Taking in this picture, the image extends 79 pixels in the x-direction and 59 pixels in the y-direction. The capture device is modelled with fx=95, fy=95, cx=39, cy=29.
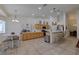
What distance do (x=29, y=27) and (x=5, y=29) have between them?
2.18 feet

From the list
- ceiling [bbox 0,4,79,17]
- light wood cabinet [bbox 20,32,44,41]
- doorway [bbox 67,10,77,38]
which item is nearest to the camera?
ceiling [bbox 0,4,79,17]

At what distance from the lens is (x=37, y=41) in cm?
287

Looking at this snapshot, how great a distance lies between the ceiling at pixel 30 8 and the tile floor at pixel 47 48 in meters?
0.81

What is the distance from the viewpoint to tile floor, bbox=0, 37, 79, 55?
2.61 m

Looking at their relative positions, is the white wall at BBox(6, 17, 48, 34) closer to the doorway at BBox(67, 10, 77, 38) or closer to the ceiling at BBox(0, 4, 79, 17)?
Result: the ceiling at BBox(0, 4, 79, 17)

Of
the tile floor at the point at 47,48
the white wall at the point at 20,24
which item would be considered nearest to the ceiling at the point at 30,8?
the white wall at the point at 20,24

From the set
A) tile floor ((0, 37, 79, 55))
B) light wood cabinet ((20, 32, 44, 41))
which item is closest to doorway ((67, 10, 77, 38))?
tile floor ((0, 37, 79, 55))

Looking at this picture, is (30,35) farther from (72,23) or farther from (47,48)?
(72,23)

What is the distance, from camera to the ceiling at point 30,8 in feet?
8.32

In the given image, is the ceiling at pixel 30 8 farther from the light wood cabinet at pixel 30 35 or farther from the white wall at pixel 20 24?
the light wood cabinet at pixel 30 35

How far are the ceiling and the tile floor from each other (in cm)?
81
